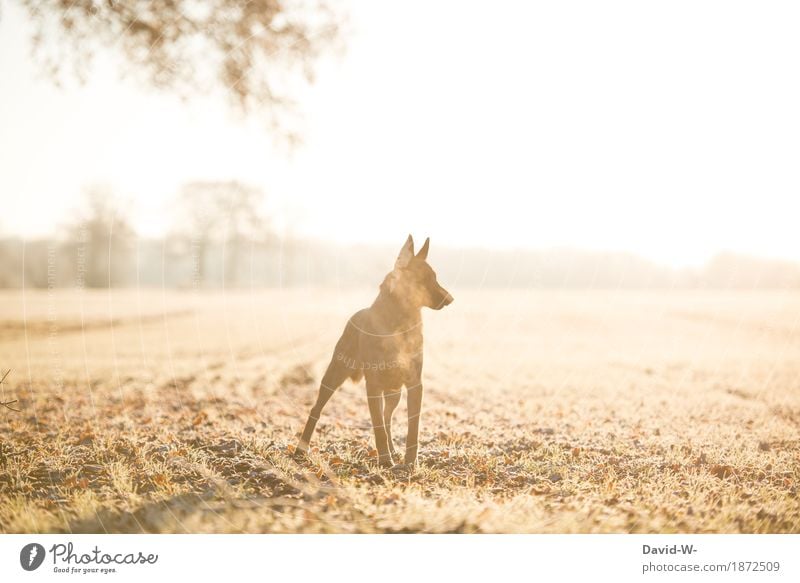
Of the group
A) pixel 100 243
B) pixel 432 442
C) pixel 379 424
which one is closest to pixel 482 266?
pixel 432 442

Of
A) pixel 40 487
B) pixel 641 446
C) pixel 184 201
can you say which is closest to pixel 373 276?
pixel 641 446

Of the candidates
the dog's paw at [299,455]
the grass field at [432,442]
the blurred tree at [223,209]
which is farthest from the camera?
the blurred tree at [223,209]

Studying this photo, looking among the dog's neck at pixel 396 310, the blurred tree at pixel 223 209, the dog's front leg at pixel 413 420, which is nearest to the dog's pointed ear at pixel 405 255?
the dog's neck at pixel 396 310

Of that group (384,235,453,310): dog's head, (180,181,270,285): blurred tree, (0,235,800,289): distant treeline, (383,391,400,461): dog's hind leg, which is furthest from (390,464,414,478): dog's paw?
(180,181,270,285): blurred tree

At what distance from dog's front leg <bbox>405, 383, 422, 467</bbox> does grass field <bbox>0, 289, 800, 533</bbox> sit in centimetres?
16

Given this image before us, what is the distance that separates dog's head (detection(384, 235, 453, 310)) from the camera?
482cm

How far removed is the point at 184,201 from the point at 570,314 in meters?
12.0

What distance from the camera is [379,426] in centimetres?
493

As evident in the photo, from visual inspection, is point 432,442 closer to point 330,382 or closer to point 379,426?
point 379,426

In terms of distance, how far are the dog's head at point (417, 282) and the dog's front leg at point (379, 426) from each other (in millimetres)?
851

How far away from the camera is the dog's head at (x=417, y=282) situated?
4824 mm
